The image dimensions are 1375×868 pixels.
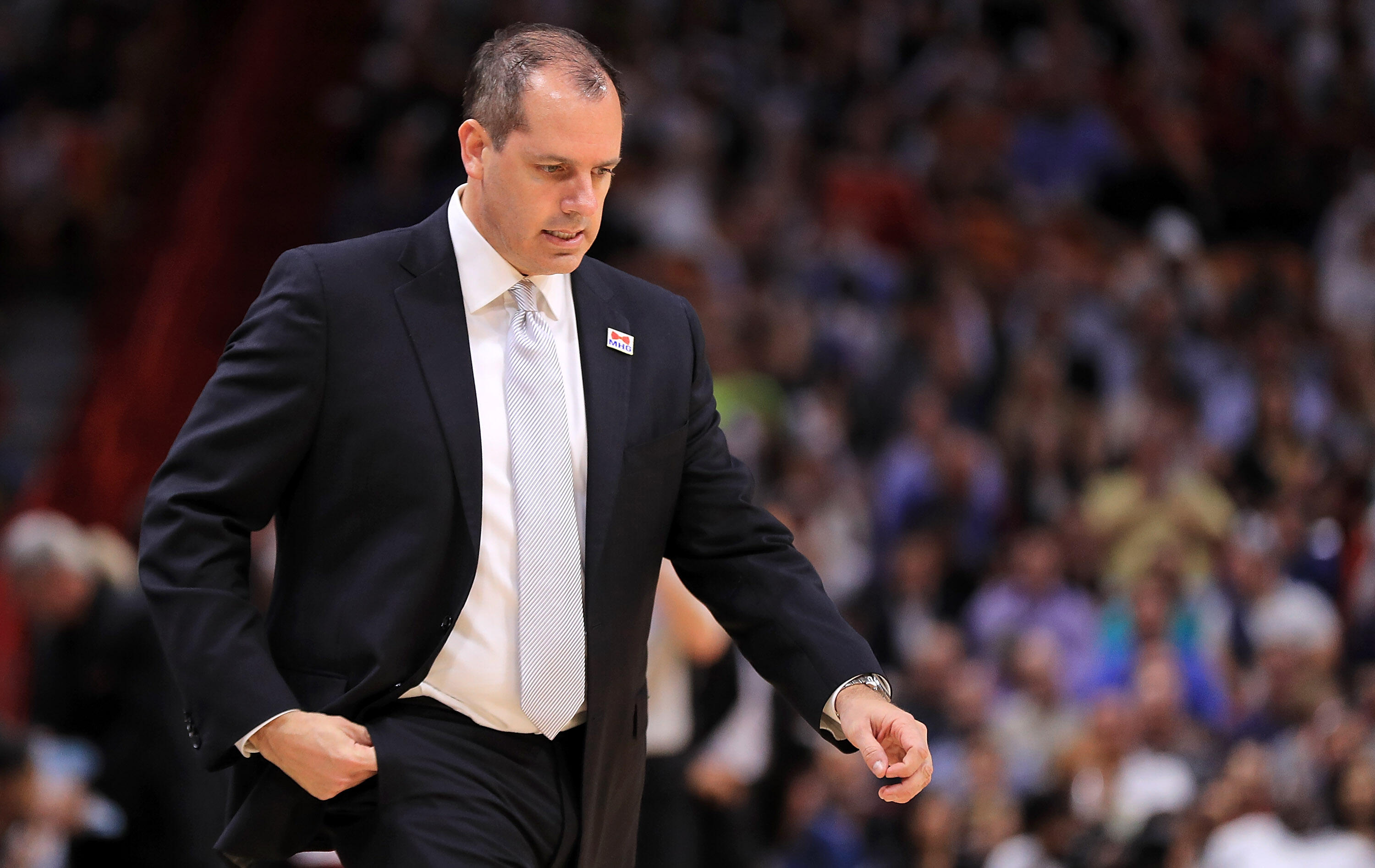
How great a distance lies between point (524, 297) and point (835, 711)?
2.60ft

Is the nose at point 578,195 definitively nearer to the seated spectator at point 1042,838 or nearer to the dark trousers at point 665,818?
the dark trousers at point 665,818

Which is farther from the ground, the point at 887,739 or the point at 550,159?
the point at 550,159

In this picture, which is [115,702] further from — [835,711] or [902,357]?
[902,357]

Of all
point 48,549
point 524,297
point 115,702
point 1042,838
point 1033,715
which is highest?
point 524,297

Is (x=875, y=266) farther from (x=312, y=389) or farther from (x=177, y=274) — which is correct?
(x=312, y=389)

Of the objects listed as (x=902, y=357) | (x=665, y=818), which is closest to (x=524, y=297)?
(x=665, y=818)

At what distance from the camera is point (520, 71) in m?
2.53

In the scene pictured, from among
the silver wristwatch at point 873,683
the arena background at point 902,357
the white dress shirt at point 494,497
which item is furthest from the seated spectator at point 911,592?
the white dress shirt at point 494,497

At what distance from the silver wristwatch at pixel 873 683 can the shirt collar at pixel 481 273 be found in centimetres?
72

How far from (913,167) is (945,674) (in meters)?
3.65

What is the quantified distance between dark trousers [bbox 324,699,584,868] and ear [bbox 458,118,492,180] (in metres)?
0.80

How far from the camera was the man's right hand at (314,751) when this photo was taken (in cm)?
236

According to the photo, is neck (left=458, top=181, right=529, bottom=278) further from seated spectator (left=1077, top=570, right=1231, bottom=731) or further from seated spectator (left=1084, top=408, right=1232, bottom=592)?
seated spectator (left=1084, top=408, right=1232, bottom=592)

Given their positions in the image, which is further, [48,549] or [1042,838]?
[1042,838]
